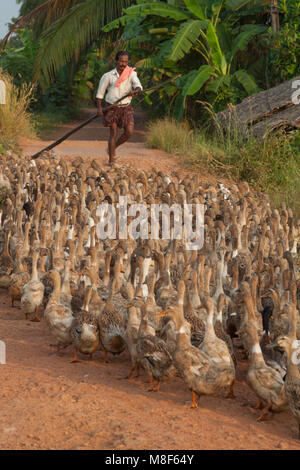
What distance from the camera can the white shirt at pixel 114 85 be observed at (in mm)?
13500

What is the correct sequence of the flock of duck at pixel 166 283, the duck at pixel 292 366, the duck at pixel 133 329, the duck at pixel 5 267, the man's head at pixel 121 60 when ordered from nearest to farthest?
the duck at pixel 292 366 → the flock of duck at pixel 166 283 → the duck at pixel 133 329 → the duck at pixel 5 267 → the man's head at pixel 121 60

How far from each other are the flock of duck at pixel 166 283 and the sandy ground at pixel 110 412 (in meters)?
0.16

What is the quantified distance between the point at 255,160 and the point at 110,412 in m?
9.40

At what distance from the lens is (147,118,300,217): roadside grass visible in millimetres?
13398

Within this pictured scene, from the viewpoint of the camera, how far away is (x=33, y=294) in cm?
749

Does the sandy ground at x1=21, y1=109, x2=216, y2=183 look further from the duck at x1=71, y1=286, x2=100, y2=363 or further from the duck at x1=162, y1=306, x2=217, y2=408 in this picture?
the duck at x1=162, y1=306, x2=217, y2=408

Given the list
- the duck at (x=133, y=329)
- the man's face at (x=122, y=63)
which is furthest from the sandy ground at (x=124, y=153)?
the duck at (x=133, y=329)

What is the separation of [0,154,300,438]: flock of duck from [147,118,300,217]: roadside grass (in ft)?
5.88

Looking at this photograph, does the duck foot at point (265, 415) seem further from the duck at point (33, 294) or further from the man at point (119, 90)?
the man at point (119, 90)

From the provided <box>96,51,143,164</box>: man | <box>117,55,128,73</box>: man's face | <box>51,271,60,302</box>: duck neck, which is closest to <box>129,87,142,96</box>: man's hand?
<box>96,51,143,164</box>: man

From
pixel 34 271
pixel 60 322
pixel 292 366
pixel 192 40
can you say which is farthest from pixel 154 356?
pixel 192 40

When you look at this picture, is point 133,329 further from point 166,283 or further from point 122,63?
point 122,63

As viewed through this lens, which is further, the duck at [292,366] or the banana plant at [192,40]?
the banana plant at [192,40]

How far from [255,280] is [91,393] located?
1.97m
